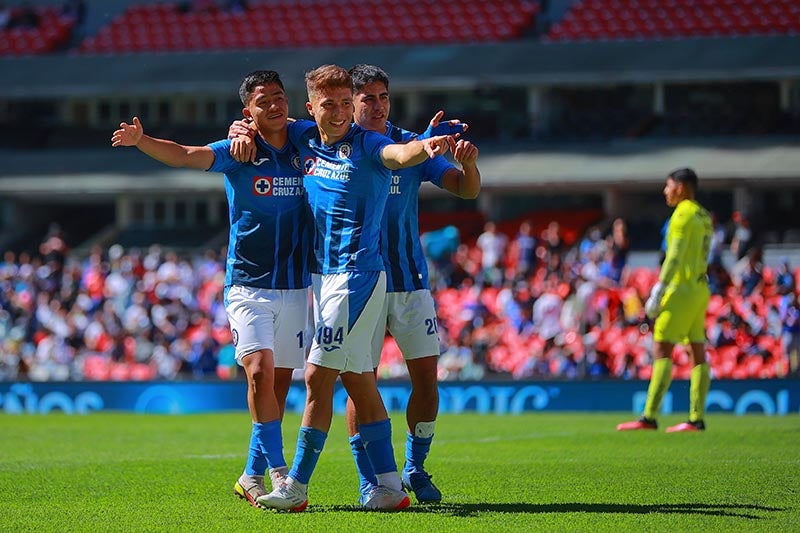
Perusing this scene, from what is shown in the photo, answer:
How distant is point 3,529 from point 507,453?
5120mm

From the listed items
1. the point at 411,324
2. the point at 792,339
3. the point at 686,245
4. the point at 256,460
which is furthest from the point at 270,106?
the point at 792,339

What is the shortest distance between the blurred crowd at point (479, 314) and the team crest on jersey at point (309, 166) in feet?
33.6

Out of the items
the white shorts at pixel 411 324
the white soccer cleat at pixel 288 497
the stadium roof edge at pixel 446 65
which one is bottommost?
the white soccer cleat at pixel 288 497

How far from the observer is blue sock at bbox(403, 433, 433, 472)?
27.0 feet

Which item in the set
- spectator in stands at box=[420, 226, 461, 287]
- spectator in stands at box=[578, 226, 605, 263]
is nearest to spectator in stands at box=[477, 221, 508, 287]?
spectator in stands at box=[420, 226, 461, 287]

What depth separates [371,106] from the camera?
8.06 m

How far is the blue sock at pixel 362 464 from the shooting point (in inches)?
304

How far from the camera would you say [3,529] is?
22.3 feet

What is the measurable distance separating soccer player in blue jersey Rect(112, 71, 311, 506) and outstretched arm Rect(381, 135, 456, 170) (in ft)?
2.63

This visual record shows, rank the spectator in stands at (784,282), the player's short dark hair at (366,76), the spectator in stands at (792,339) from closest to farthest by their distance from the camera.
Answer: the player's short dark hair at (366,76) < the spectator in stands at (792,339) < the spectator in stands at (784,282)

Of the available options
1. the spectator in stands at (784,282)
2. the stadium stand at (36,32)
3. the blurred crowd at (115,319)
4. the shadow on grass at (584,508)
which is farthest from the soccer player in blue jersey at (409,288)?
the stadium stand at (36,32)

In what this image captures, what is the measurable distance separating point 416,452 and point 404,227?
134 cm

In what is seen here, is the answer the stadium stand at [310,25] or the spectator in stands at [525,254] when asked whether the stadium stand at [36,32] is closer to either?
the stadium stand at [310,25]

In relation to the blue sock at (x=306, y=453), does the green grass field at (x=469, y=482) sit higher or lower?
lower
